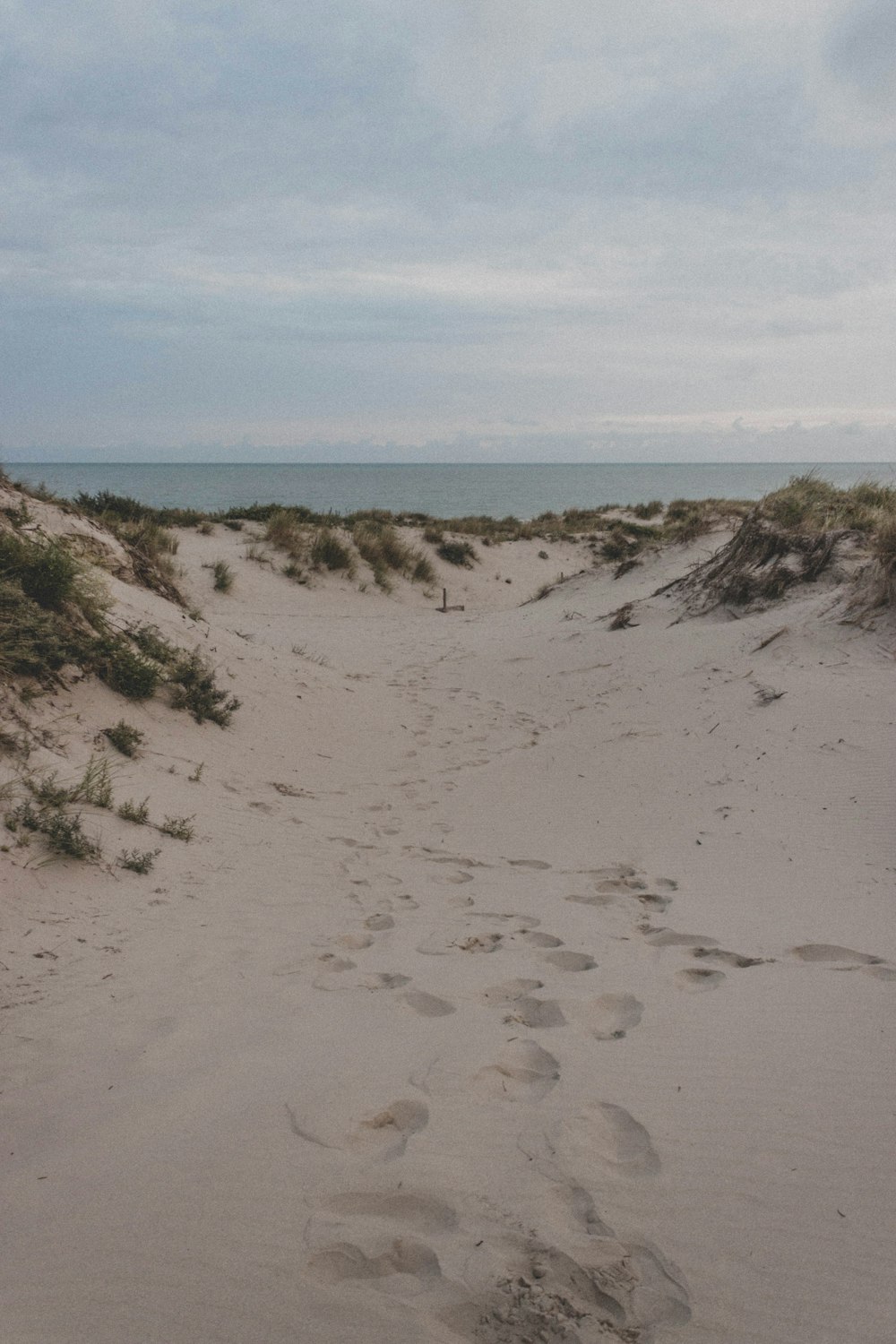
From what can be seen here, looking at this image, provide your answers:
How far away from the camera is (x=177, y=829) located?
450 centimetres

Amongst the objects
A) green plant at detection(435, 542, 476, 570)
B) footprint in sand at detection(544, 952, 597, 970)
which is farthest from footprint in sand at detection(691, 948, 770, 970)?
green plant at detection(435, 542, 476, 570)

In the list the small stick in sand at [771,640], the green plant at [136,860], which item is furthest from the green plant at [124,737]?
the small stick in sand at [771,640]

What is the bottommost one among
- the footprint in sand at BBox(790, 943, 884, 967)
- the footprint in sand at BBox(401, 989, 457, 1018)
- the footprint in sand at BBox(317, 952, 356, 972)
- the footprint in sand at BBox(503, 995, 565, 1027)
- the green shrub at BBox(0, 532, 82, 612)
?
A: the footprint in sand at BBox(317, 952, 356, 972)

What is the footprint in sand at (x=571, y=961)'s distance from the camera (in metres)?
3.19

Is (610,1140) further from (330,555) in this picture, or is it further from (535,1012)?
(330,555)

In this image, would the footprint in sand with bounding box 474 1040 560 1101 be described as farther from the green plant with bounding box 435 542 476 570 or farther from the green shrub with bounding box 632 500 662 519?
the green shrub with bounding box 632 500 662 519

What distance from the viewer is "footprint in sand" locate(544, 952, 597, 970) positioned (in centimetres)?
319

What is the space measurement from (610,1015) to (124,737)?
3.73m

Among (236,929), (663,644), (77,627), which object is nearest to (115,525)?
(77,627)

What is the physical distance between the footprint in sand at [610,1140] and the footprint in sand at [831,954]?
1366 millimetres

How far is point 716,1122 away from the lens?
86.7 inches

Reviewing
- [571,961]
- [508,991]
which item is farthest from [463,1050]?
[571,961]

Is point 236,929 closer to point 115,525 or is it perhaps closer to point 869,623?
point 869,623

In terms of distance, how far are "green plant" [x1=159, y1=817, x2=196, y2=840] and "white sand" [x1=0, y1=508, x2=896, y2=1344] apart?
0.31 feet
